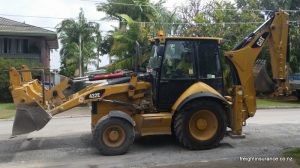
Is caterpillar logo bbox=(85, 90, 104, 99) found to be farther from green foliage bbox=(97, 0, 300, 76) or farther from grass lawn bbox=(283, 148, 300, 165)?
green foliage bbox=(97, 0, 300, 76)

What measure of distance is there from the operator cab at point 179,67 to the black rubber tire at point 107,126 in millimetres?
1005

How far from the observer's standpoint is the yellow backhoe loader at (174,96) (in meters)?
9.94

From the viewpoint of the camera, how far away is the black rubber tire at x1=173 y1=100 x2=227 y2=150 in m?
9.94

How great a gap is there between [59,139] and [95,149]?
1.83 m

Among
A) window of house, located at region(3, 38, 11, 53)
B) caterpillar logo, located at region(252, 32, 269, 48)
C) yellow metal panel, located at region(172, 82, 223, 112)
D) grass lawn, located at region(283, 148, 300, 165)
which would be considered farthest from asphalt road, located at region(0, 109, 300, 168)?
window of house, located at region(3, 38, 11, 53)

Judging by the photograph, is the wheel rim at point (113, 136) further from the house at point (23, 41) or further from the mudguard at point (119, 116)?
the house at point (23, 41)

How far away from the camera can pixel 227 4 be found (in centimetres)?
3212

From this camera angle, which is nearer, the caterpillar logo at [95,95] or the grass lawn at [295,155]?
the grass lawn at [295,155]

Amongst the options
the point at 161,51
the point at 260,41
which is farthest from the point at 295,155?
the point at 161,51

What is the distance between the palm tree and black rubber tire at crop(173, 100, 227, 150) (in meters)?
38.7

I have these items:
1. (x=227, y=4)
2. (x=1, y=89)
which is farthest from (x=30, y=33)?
(x=227, y=4)

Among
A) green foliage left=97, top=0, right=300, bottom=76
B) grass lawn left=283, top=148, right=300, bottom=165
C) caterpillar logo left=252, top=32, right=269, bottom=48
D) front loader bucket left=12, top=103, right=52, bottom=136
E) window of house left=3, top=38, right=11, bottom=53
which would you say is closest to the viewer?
grass lawn left=283, top=148, right=300, bottom=165

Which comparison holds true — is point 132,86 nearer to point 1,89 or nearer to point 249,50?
point 249,50

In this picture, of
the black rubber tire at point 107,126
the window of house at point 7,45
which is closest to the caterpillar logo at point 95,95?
the black rubber tire at point 107,126
